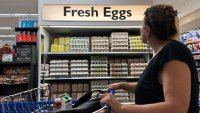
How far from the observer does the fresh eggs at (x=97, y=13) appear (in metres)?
5.06

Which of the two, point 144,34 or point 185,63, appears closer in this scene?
point 185,63

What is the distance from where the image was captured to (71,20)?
16.5 feet

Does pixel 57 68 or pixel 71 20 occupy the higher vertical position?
pixel 71 20

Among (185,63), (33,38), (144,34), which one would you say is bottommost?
(185,63)

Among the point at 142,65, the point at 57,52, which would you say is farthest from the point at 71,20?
the point at 142,65

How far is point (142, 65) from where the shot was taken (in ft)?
17.2

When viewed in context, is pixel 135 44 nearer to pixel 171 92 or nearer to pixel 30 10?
pixel 171 92

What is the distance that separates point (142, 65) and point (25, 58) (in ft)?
6.67

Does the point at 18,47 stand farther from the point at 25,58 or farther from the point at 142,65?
the point at 142,65

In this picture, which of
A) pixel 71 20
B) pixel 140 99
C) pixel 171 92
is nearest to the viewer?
pixel 171 92

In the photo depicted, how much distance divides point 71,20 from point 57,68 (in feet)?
2.78

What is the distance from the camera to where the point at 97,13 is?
200 inches

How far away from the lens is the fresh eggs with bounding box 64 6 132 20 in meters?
5.06

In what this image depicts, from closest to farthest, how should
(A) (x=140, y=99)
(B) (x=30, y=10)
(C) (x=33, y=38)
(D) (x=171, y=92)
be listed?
(D) (x=171, y=92) < (A) (x=140, y=99) < (C) (x=33, y=38) < (B) (x=30, y=10)
